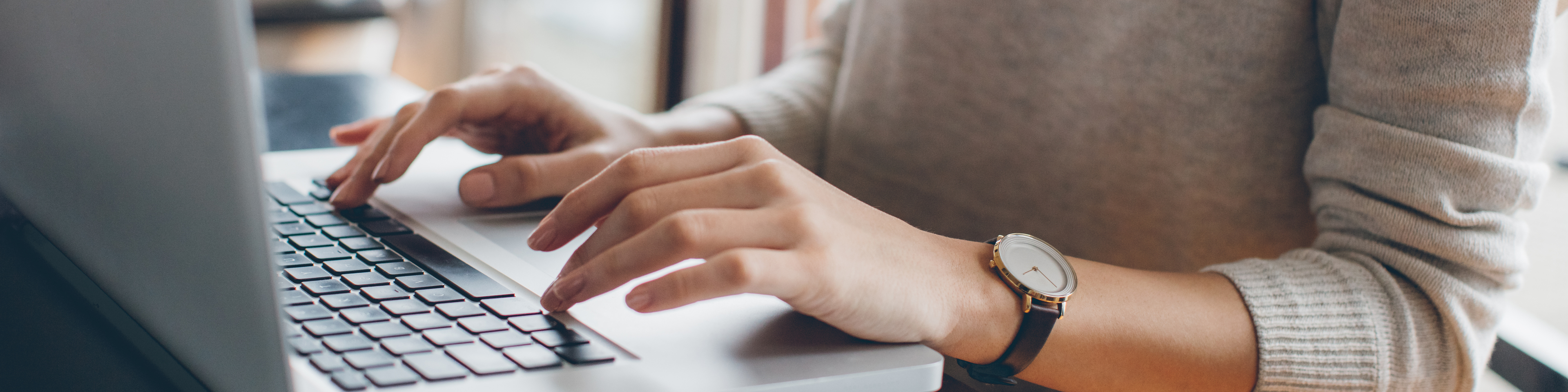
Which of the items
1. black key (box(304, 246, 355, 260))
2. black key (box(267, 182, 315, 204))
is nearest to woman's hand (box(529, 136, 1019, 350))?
black key (box(304, 246, 355, 260))

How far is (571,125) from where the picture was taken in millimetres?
676

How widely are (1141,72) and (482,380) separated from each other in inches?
21.3

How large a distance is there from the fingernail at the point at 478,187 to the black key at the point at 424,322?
19cm

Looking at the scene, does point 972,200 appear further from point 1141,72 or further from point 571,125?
point 571,125

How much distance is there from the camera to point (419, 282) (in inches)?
16.9

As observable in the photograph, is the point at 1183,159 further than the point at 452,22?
No

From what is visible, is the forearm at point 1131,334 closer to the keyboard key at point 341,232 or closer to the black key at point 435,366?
the black key at point 435,366

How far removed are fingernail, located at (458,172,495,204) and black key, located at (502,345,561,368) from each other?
0.23 meters

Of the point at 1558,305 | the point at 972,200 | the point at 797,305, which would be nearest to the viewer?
the point at 797,305

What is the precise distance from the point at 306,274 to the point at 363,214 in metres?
0.13

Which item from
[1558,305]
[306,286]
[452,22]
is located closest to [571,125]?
[306,286]

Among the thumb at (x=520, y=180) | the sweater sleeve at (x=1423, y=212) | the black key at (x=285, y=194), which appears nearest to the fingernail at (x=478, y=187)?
the thumb at (x=520, y=180)

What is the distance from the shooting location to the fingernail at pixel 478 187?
1.84 ft

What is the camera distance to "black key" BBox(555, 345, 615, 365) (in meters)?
0.35
